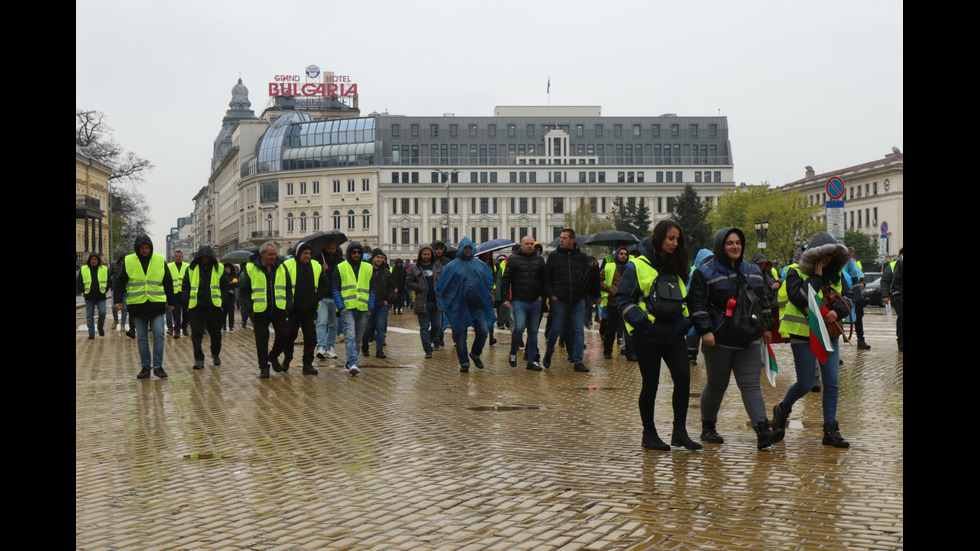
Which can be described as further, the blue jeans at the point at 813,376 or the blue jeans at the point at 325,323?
the blue jeans at the point at 325,323

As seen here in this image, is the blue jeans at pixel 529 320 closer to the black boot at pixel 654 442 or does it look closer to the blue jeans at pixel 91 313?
the black boot at pixel 654 442

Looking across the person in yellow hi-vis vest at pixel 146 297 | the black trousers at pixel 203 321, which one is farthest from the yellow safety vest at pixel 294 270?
the black trousers at pixel 203 321

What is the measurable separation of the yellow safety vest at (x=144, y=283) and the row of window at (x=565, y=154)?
105 meters

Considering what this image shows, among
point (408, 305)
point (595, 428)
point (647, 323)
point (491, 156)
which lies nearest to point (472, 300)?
point (595, 428)

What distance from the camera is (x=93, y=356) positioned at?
1703 cm

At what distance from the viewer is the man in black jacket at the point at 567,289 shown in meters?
14.0

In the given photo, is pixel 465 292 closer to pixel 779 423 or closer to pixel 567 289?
pixel 567 289

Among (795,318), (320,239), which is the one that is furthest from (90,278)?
(795,318)

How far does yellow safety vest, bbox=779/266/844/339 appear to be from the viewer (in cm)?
791

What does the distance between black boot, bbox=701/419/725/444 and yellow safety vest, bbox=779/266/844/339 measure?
88 centimetres

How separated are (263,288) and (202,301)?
163 cm
